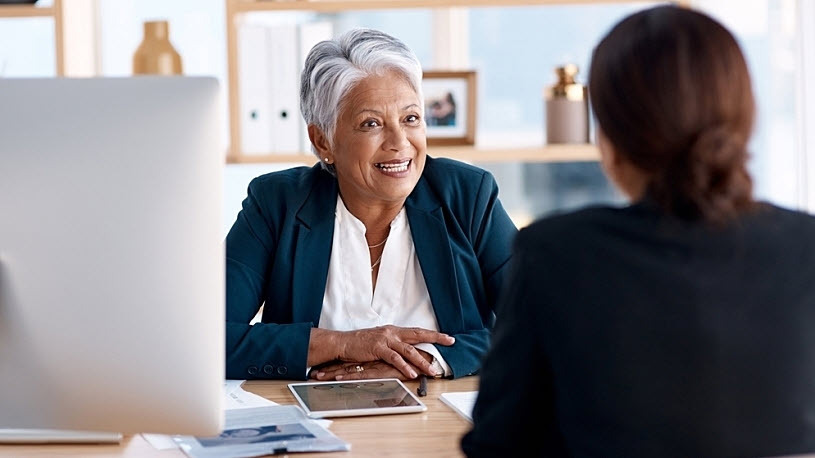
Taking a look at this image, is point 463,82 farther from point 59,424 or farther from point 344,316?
point 59,424

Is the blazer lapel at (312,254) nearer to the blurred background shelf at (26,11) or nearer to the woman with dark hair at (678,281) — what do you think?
the woman with dark hair at (678,281)

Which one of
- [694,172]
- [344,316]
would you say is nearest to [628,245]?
[694,172]

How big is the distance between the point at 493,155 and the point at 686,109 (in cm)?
223

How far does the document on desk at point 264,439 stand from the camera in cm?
136

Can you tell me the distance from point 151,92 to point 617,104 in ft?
1.77

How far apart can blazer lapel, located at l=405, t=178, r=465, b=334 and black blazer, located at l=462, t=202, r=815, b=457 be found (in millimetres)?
963

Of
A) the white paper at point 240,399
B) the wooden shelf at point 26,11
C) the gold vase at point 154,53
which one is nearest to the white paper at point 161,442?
the white paper at point 240,399

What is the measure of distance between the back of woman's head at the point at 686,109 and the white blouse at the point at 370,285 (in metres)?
1.09

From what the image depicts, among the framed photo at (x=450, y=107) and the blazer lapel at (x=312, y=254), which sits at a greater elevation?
the framed photo at (x=450, y=107)

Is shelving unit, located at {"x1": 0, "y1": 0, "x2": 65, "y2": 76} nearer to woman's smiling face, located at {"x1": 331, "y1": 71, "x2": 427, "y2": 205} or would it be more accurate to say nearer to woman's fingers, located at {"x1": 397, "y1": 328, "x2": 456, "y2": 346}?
woman's smiling face, located at {"x1": 331, "y1": 71, "x2": 427, "y2": 205}

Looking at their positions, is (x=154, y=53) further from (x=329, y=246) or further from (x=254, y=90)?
(x=329, y=246)

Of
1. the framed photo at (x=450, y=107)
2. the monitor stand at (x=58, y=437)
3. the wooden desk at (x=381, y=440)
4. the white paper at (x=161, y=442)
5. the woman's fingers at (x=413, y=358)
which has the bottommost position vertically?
the wooden desk at (x=381, y=440)

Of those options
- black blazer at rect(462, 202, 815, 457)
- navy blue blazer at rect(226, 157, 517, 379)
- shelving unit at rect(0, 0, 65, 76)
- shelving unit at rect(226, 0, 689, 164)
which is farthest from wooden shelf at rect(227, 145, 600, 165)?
black blazer at rect(462, 202, 815, 457)

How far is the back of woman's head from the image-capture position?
1.00 meters
